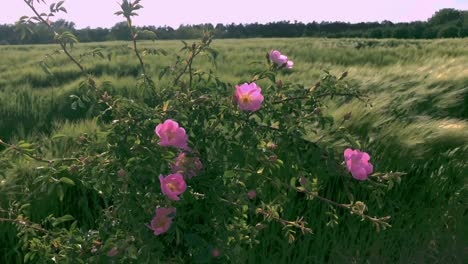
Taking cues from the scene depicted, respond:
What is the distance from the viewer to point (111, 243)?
1335mm

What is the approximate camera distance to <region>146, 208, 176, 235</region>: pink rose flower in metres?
1.29

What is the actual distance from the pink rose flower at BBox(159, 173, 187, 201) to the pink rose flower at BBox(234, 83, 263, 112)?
0.86 ft

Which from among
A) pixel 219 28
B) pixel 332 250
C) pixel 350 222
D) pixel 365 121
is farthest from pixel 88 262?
pixel 365 121

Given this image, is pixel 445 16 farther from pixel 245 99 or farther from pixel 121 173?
pixel 121 173

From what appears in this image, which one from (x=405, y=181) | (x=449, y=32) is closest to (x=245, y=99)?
(x=405, y=181)

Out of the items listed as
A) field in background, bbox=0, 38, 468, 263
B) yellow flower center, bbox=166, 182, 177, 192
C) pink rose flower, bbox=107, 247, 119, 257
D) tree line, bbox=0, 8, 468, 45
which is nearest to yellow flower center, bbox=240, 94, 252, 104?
field in background, bbox=0, 38, 468, 263

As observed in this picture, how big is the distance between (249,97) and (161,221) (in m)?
0.39

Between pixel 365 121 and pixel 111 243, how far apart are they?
49.8 inches

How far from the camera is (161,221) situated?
4.28 feet

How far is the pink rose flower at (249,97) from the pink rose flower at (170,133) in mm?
194

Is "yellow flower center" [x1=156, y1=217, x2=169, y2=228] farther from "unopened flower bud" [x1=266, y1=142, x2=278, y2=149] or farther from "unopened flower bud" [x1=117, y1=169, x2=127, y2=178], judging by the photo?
"unopened flower bud" [x1=266, y1=142, x2=278, y2=149]

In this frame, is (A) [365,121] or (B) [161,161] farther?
(A) [365,121]

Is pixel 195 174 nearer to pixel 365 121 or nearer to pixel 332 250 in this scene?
pixel 332 250

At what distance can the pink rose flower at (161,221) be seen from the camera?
1.29m
